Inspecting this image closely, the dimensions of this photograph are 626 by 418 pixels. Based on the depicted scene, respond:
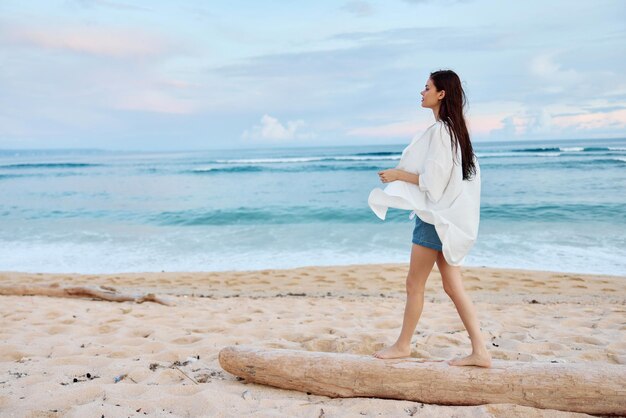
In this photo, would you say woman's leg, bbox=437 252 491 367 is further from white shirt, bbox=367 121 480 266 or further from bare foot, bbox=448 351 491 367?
white shirt, bbox=367 121 480 266

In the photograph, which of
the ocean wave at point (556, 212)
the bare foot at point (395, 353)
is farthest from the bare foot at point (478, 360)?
the ocean wave at point (556, 212)

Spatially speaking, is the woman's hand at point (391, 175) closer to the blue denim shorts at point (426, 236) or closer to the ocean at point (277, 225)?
the blue denim shorts at point (426, 236)

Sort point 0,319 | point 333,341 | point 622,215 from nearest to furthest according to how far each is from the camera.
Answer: point 333,341
point 0,319
point 622,215

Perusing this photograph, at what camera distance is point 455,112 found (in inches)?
111

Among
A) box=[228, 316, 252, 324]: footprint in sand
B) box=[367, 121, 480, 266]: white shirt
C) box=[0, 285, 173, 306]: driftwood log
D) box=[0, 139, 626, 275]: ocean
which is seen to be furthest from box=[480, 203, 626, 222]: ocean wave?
box=[367, 121, 480, 266]: white shirt

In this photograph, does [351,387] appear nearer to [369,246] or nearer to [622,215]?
[369,246]

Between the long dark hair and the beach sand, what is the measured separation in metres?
1.44

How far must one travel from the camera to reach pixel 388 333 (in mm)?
4285

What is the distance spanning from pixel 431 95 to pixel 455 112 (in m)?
0.18

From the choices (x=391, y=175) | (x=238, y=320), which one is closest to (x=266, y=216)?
(x=238, y=320)

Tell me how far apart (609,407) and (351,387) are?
1434 mm

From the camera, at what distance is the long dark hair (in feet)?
9.16

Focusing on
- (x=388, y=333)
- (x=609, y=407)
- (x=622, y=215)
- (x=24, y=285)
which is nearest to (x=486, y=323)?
(x=388, y=333)

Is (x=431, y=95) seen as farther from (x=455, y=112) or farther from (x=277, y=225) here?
(x=277, y=225)
